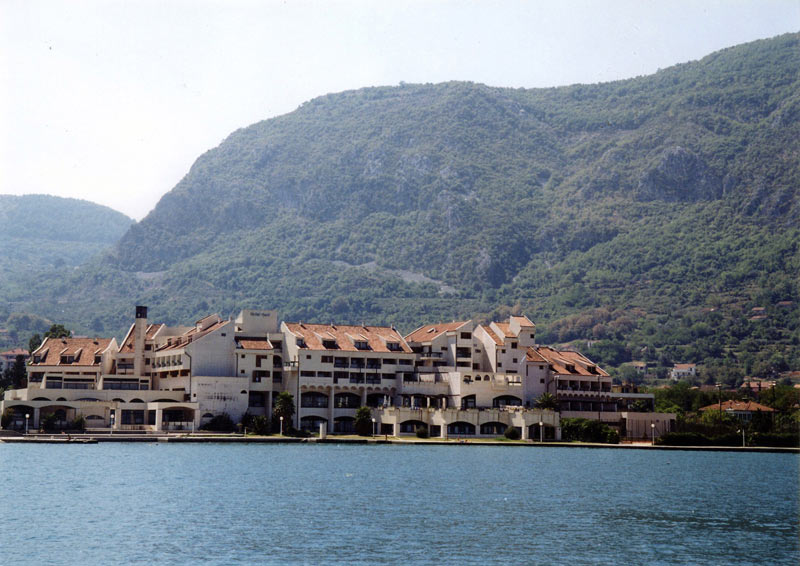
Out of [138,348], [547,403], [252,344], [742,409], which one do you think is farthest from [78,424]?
[742,409]

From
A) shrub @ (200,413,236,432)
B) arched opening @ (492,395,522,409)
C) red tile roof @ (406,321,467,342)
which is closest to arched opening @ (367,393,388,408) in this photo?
red tile roof @ (406,321,467,342)

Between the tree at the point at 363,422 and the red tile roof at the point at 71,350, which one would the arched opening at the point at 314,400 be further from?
the red tile roof at the point at 71,350

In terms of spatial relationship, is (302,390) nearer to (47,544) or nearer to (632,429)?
(632,429)

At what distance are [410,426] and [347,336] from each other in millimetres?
15021

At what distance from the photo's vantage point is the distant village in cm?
12350

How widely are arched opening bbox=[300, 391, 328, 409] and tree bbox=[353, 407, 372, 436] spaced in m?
5.37

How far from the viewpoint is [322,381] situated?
424 ft

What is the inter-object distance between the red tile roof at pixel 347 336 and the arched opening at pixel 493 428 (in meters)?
14.8

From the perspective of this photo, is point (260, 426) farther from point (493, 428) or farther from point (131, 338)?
point (131, 338)

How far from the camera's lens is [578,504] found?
68188mm

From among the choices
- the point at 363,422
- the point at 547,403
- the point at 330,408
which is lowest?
the point at 363,422

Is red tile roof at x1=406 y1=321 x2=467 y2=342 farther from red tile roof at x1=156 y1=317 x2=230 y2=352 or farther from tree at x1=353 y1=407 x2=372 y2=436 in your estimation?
red tile roof at x1=156 y1=317 x2=230 y2=352

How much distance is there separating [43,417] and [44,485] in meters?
52.2

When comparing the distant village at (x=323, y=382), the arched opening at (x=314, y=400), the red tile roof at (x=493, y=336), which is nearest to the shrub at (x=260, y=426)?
the distant village at (x=323, y=382)
